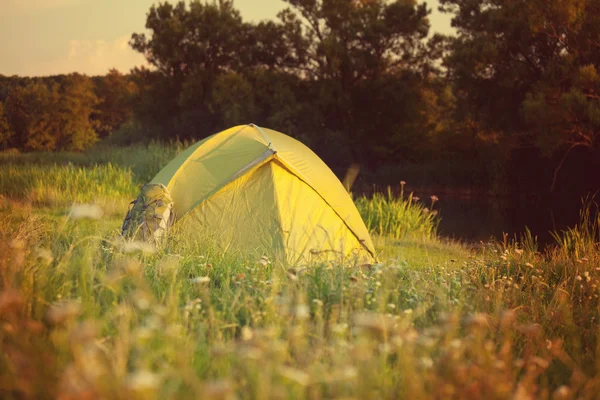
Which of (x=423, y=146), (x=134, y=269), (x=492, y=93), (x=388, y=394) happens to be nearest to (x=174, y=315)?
(x=134, y=269)

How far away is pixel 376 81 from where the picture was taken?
30.9 metres

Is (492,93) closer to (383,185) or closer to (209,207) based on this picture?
(383,185)

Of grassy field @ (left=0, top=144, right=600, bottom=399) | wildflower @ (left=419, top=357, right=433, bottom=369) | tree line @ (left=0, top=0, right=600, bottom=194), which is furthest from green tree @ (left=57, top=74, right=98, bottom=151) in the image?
wildflower @ (left=419, top=357, right=433, bottom=369)

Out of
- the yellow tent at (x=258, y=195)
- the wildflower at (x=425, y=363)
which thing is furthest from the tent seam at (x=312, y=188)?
the wildflower at (x=425, y=363)

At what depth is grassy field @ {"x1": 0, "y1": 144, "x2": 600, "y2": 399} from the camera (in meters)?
2.17

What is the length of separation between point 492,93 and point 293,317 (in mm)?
21741

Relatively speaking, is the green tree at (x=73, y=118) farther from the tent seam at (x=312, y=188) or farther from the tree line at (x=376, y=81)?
the tent seam at (x=312, y=188)

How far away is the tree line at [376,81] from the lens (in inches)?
800

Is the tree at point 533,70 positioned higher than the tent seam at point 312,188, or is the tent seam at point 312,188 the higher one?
the tree at point 533,70

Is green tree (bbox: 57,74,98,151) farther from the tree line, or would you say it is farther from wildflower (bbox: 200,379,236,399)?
wildflower (bbox: 200,379,236,399)

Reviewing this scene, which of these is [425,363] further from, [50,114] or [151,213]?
[50,114]

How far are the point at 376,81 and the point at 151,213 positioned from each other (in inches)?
1015

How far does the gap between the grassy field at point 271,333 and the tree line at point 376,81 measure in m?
16.9

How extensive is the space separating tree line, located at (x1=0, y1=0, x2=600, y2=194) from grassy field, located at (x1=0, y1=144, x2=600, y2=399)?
55.6ft
